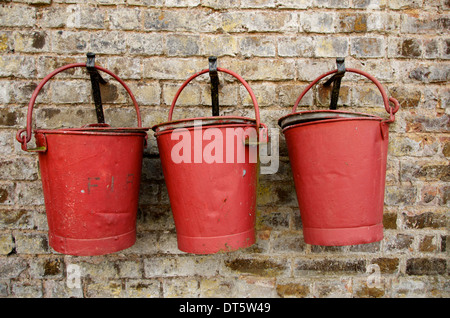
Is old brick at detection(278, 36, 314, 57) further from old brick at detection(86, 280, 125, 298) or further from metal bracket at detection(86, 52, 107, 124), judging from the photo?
old brick at detection(86, 280, 125, 298)

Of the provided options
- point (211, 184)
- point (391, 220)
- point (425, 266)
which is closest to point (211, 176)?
point (211, 184)

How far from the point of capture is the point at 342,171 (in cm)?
136

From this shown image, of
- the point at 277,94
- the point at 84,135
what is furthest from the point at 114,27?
the point at 277,94

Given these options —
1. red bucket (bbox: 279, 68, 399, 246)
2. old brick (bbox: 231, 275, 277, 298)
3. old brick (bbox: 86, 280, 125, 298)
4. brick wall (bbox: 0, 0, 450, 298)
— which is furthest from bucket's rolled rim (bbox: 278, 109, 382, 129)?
old brick (bbox: 86, 280, 125, 298)

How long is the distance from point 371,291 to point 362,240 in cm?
64

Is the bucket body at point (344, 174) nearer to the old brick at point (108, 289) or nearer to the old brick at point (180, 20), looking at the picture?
the old brick at point (180, 20)

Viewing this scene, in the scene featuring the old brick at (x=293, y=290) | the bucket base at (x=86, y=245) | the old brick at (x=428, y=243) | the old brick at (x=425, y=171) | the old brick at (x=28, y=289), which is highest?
the old brick at (x=425, y=171)

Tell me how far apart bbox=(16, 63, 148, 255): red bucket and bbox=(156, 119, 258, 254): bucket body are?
0.66ft

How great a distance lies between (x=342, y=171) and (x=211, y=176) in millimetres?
550

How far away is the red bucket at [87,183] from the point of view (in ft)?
4.50

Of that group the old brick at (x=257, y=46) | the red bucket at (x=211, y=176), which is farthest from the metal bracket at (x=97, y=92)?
the old brick at (x=257, y=46)

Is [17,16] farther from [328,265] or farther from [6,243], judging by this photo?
[328,265]

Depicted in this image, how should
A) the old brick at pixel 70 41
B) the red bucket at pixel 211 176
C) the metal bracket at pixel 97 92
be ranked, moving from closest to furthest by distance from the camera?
the red bucket at pixel 211 176
the metal bracket at pixel 97 92
the old brick at pixel 70 41

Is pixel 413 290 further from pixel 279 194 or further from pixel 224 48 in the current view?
pixel 224 48
